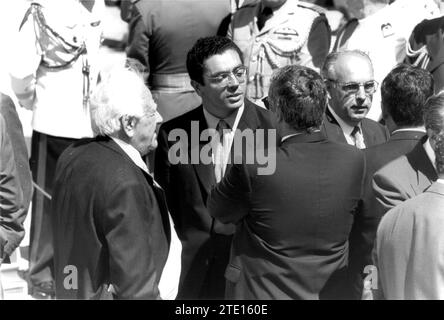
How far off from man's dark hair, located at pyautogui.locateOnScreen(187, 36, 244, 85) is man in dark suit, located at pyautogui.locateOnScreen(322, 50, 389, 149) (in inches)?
20.4

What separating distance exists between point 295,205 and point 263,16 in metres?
2.31

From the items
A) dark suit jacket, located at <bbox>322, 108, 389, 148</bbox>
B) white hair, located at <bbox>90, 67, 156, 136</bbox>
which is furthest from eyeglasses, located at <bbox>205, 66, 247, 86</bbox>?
white hair, located at <bbox>90, 67, 156, 136</bbox>

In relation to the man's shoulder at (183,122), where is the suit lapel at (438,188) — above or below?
above

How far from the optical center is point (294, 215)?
409cm

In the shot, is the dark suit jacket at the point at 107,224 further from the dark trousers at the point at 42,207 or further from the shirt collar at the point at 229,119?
the dark trousers at the point at 42,207

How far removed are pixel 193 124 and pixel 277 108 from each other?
32.2 inches

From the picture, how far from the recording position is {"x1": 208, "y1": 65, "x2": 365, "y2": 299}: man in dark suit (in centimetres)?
409

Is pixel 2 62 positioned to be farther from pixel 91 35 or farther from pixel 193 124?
pixel 193 124

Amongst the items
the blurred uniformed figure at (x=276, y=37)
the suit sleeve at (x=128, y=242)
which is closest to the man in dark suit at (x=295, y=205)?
the suit sleeve at (x=128, y=242)

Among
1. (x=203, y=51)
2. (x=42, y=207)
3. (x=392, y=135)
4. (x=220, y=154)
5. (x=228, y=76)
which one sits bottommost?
(x=42, y=207)

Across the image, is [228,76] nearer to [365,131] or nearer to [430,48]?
[365,131]

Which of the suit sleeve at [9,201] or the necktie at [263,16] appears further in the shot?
the necktie at [263,16]

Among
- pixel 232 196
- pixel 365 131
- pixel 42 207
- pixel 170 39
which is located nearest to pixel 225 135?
pixel 365 131

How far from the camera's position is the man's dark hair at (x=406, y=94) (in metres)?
4.68
